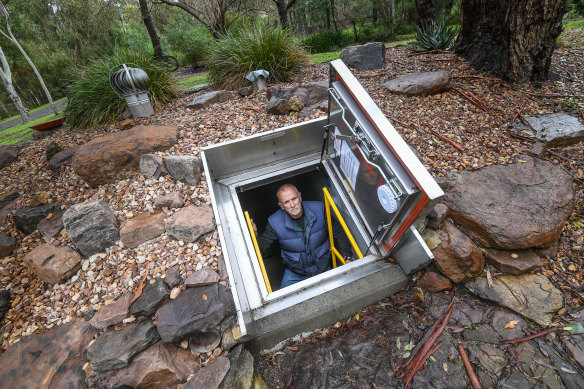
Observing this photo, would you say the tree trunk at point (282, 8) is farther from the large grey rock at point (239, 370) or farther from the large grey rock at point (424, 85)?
the large grey rock at point (239, 370)

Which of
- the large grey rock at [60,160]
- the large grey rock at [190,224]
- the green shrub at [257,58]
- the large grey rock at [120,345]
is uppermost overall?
the green shrub at [257,58]

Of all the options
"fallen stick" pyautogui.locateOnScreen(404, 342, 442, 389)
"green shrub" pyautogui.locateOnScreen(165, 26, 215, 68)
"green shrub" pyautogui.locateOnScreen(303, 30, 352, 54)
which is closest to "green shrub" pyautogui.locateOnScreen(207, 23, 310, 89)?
"fallen stick" pyautogui.locateOnScreen(404, 342, 442, 389)

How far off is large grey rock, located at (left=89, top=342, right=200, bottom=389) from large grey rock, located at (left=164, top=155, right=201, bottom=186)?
138cm

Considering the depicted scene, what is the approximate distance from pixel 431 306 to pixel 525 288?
0.61 m

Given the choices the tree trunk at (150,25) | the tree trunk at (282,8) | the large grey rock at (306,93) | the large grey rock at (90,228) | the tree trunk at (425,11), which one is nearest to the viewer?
the large grey rock at (90,228)

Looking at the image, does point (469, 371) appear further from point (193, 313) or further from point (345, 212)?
point (193, 313)

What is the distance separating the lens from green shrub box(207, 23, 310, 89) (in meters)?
4.15

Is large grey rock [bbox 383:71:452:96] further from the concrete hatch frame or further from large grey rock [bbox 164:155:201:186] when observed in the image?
large grey rock [bbox 164:155:201:186]

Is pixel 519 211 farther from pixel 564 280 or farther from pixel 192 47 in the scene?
Answer: pixel 192 47

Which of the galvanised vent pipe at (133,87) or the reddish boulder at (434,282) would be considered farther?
the galvanised vent pipe at (133,87)

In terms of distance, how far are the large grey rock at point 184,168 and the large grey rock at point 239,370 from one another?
149 centimetres

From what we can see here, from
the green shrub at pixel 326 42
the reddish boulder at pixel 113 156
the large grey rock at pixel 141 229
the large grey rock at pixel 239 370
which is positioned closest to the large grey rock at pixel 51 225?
the reddish boulder at pixel 113 156

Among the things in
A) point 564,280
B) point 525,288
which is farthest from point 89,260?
point 564,280

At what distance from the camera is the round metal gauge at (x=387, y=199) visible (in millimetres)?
1400
